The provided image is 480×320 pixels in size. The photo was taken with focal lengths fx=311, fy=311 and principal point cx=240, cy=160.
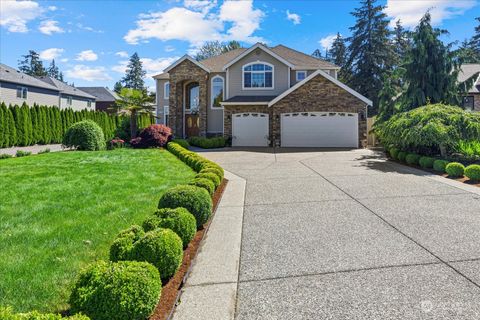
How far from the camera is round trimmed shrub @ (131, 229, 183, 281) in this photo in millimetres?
3100

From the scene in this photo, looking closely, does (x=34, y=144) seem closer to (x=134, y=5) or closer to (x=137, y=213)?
(x=134, y=5)

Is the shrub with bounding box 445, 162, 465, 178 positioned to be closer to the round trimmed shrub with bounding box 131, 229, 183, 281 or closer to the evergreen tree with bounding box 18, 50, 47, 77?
the round trimmed shrub with bounding box 131, 229, 183, 281

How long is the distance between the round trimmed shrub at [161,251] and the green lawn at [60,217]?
790 mm

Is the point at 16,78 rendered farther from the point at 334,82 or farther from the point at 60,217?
the point at 60,217

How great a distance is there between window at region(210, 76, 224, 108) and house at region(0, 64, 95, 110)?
61.6 feet

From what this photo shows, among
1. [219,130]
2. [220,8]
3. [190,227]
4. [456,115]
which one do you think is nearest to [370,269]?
[190,227]

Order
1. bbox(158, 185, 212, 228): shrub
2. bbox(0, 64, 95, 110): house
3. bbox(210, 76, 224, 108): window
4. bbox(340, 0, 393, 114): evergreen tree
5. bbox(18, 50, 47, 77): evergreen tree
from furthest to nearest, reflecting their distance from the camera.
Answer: bbox(18, 50, 47, 77): evergreen tree
bbox(340, 0, 393, 114): evergreen tree
bbox(0, 64, 95, 110): house
bbox(210, 76, 224, 108): window
bbox(158, 185, 212, 228): shrub

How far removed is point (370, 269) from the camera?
A: 365 centimetres

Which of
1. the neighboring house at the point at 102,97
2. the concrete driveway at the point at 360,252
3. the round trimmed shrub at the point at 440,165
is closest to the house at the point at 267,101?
the round trimmed shrub at the point at 440,165

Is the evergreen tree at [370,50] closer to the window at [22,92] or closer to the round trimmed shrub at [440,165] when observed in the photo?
the round trimmed shrub at [440,165]

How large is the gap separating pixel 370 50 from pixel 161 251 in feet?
129

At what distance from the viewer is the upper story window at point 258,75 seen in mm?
22062

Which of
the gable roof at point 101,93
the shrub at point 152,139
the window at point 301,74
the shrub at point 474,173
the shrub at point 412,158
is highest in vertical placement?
the gable roof at point 101,93

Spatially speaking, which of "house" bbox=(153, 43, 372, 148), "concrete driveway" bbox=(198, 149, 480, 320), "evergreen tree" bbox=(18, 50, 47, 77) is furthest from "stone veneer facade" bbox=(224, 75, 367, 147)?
"evergreen tree" bbox=(18, 50, 47, 77)
